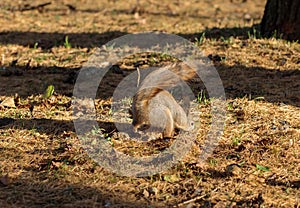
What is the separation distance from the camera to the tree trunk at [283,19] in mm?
6453

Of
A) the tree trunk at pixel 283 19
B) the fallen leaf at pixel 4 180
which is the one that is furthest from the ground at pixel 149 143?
the tree trunk at pixel 283 19

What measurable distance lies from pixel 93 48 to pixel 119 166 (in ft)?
10.9

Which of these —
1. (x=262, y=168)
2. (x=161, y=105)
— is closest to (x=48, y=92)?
(x=161, y=105)

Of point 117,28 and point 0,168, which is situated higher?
point 117,28

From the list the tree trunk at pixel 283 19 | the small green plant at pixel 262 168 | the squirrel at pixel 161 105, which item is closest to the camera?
the small green plant at pixel 262 168

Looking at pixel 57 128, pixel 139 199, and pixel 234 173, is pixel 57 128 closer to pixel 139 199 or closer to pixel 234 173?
pixel 139 199

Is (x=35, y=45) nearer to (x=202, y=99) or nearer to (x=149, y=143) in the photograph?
(x=202, y=99)

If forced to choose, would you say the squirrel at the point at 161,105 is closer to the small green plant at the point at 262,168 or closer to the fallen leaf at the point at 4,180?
the small green plant at the point at 262,168

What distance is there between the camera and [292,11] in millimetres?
6457

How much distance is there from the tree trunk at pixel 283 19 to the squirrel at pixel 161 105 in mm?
2731

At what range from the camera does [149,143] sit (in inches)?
168

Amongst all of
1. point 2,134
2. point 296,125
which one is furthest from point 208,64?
point 2,134

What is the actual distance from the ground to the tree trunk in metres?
0.16

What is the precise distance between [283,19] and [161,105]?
3168 mm
